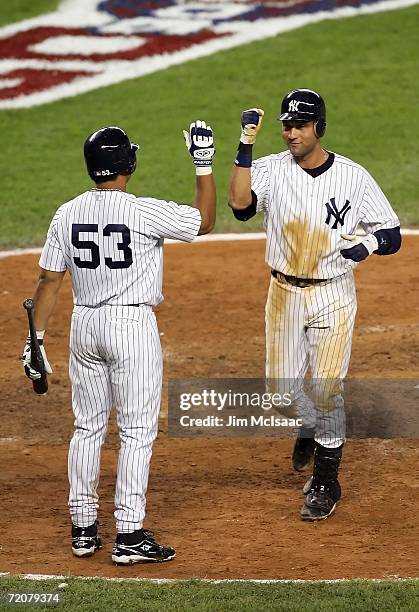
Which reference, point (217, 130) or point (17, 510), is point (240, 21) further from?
point (17, 510)

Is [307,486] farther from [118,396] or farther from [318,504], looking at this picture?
[118,396]

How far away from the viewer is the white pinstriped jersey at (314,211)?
24.8 feet

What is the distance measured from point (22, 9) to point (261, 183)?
13802 millimetres

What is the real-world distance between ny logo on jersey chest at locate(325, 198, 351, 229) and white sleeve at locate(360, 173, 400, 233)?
13 cm

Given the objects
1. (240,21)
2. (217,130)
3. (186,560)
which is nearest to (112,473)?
(186,560)

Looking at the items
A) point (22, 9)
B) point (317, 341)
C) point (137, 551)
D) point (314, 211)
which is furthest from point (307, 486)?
point (22, 9)

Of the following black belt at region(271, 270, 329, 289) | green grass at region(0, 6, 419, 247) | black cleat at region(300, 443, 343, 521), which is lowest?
green grass at region(0, 6, 419, 247)

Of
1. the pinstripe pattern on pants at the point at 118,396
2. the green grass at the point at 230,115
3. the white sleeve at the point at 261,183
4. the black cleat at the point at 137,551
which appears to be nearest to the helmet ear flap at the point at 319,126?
the white sleeve at the point at 261,183

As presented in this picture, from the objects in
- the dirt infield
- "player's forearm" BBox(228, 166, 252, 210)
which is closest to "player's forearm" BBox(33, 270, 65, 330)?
"player's forearm" BBox(228, 166, 252, 210)

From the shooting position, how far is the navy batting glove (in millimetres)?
7344

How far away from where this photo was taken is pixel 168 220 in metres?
6.82

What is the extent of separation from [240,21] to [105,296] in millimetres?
13894

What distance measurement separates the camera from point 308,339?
7.74 meters

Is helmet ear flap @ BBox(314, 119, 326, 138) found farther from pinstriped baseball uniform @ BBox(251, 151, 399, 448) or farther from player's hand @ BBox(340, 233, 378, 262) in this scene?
player's hand @ BBox(340, 233, 378, 262)
